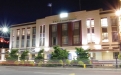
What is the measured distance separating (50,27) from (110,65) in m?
20.5

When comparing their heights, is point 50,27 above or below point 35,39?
above

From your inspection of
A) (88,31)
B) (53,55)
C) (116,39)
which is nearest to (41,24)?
(88,31)

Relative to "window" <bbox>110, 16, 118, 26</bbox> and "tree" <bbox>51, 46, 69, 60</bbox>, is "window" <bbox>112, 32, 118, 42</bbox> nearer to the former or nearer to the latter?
"window" <bbox>110, 16, 118, 26</bbox>

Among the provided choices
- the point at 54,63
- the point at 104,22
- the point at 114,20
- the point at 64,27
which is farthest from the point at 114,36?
the point at 54,63

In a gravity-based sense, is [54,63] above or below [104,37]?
below

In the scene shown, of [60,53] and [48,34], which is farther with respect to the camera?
[48,34]

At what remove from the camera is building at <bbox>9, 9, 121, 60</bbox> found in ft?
112

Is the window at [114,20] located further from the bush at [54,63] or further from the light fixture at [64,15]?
the bush at [54,63]

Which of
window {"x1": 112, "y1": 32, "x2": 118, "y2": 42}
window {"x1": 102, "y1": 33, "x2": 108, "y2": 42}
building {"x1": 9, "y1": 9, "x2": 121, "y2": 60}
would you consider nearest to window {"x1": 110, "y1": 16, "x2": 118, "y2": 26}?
building {"x1": 9, "y1": 9, "x2": 121, "y2": 60}

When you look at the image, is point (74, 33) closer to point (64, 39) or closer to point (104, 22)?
point (64, 39)

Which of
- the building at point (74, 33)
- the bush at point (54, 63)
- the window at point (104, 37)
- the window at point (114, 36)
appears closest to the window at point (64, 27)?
the building at point (74, 33)

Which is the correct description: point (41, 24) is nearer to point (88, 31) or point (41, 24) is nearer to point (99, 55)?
point (88, 31)

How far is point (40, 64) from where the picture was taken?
29.0 metres

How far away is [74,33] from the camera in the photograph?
38.9 metres
